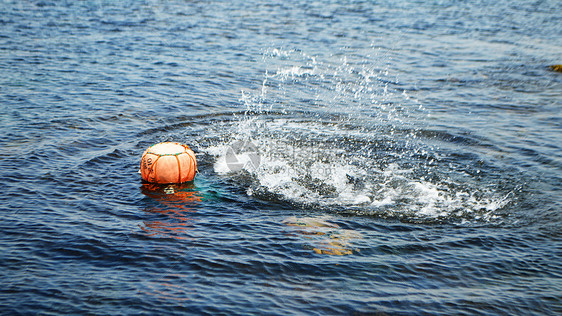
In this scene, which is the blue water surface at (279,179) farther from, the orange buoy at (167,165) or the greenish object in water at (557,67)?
the greenish object in water at (557,67)

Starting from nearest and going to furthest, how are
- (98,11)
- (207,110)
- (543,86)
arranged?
1. (207,110)
2. (543,86)
3. (98,11)

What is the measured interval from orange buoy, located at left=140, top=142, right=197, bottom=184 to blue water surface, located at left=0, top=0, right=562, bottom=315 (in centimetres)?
29

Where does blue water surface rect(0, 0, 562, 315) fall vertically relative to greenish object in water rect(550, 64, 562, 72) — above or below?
below

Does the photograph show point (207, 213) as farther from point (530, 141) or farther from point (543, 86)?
point (543, 86)

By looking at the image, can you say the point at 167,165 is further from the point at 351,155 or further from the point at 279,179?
the point at 351,155

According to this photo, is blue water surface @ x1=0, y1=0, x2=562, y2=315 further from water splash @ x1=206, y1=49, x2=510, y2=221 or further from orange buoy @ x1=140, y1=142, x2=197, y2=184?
orange buoy @ x1=140, y1=142, x2=197, y2=184

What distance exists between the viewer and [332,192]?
12.1m

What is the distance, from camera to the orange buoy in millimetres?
11672

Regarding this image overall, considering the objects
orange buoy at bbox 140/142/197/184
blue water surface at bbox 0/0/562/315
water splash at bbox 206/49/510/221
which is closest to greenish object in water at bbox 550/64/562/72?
blue water surface at bbox 0/0/562/315

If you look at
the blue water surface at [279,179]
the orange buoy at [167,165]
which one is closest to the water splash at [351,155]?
the blue water surface at [279,179]

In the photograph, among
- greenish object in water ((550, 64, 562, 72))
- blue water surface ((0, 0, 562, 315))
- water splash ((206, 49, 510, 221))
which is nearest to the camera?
blue water surface ((0, 0, 562, 315))

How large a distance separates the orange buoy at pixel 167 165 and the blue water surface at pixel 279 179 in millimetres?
287

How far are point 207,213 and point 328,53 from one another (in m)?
17.0

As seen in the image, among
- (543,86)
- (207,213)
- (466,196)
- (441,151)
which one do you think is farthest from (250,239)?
(543,86)
